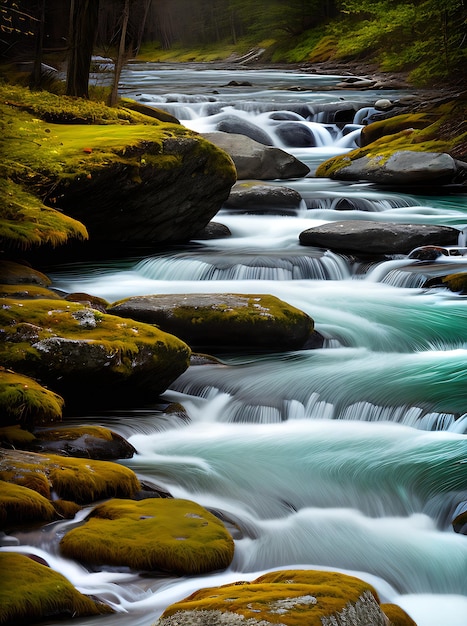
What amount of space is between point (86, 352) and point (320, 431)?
1.68 m

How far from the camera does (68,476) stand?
4.15m

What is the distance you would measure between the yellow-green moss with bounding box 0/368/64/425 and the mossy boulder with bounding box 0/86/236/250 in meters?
2.80

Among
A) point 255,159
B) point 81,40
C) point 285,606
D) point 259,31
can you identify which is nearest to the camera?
point 285,606

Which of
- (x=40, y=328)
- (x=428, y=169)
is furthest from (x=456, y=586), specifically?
(x=428, y=169)

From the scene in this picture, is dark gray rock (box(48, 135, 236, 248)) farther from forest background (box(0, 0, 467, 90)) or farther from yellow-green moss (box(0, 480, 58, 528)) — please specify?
yellow-green moss (box(0, 480, 58, 528))

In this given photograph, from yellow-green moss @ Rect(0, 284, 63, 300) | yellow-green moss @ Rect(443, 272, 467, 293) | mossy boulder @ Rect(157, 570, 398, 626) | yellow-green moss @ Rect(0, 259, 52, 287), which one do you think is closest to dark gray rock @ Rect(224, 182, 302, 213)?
yellow-green moss @ Rect(443, 272, 467, 293)

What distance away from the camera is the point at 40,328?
5648 millimetres

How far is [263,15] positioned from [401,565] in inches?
1885

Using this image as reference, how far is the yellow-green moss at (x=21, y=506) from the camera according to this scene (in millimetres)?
3758

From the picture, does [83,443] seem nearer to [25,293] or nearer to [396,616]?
[396,616]

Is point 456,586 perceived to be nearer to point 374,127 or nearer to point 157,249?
point 157,249

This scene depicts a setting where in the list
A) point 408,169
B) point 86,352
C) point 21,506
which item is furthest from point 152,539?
point 408,169

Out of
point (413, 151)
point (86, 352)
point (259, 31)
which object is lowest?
point (86, 352)

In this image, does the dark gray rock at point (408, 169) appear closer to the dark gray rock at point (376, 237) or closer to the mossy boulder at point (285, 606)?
the dark gray rock at point (376, 237)
